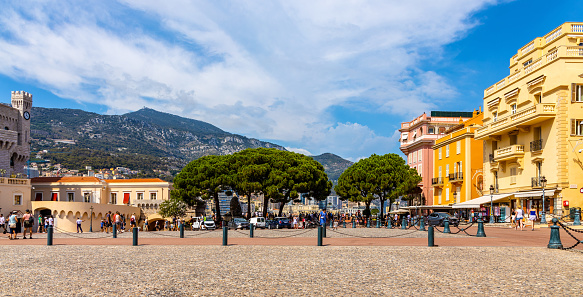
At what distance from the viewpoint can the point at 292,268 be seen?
12.8m

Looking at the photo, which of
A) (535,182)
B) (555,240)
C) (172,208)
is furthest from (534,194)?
(172,208)

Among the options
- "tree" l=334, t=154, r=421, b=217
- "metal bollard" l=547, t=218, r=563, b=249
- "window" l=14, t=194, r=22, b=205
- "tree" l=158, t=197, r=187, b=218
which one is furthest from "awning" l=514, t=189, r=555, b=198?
"window" l=14, t=194, r=22, b=205

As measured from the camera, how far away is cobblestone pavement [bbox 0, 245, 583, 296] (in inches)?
377

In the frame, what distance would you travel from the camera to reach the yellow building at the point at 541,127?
35.2 m

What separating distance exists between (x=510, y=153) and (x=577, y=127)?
240 inches

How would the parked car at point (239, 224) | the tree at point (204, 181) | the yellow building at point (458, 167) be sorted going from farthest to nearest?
the tree at point (204, 181)
the yellow building at point (458, 167)
the parked car at point (239, 224)

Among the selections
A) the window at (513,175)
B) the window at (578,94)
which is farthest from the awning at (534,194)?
the window at (578,94)

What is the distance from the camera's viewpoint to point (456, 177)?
5306 cm

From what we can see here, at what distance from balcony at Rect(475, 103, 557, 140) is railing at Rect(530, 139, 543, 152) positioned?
137cm

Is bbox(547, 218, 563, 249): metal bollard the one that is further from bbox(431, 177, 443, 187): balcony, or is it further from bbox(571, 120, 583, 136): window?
bbox(431, 177, 443, 187): balcony

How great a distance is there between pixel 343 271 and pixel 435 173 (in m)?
49.3

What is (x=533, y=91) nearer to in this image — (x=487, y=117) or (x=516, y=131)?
(x=516, y=131)

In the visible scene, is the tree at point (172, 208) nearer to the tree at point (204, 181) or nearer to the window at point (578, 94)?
the tree at point (204, 181)

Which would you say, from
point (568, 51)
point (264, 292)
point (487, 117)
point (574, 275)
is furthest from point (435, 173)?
point (264, 292)
